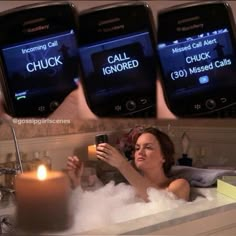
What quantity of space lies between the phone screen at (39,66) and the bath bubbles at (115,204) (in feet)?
0.39

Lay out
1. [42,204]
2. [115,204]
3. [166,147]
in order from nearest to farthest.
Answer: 1. [42,204]
2. [115,204]
3. [166,147]

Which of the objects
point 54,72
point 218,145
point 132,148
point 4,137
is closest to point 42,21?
point 54,72

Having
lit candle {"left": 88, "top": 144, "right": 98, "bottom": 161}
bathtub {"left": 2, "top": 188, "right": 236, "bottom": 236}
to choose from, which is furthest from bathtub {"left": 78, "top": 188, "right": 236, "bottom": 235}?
lit candle {"left": 88, "top": 144, "right": 98, "bottom": 161}

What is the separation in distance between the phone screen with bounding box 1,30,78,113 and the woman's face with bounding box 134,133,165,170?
0.24 metres

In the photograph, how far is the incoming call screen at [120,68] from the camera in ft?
1.66

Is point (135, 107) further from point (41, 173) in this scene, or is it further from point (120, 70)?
point (41, 173)

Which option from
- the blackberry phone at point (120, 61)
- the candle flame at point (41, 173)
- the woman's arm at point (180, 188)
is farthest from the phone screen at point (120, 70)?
the woman's arm at point (180, 188)

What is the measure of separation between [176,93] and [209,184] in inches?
11.0

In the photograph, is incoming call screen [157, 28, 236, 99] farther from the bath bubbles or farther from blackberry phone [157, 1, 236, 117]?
the bath bubbles

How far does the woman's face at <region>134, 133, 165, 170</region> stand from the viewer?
694 millimetres

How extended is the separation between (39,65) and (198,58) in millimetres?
205

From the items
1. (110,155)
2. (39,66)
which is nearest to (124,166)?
(110,155)

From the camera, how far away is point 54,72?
483 mm

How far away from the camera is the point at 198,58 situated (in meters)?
0.55
